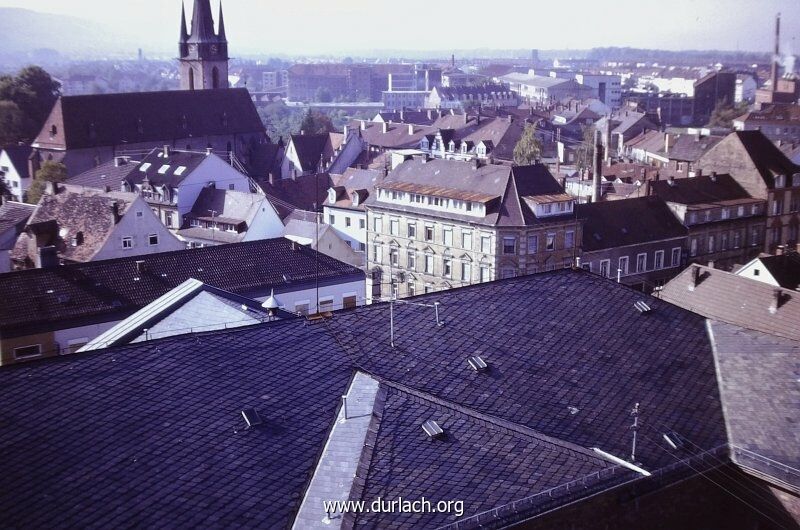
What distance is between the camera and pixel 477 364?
1844 cm

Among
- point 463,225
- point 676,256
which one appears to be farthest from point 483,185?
point 676,256

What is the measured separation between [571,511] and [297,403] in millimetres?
5010

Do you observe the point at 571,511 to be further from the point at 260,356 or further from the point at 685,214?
the point at 685,214

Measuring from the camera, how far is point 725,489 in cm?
1714

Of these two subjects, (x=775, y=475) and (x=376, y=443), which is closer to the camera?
(x=376, y=443)

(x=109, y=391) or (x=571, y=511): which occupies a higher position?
(x=109, y=391)

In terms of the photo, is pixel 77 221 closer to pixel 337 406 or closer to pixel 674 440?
pixel 337 406

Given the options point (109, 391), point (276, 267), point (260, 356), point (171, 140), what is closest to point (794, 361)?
point (260, 356)

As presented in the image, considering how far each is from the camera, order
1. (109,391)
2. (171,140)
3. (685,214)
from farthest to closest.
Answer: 1. (171,140)
2. (685,214)
3. (109,391)

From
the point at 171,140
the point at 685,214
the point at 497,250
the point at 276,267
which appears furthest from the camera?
the point at 171,140

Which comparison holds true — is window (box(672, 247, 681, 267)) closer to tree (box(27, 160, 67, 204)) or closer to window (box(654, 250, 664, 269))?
Answer: window (box(654, 250, 664, 269))

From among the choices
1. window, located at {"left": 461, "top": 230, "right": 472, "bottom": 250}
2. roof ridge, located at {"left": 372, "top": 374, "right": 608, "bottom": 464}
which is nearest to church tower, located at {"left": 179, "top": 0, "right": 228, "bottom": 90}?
window, located at {"left": 461, "top": 230, "right": 472, "bottom": 250}

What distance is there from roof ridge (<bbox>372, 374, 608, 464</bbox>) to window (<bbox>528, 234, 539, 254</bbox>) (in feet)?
121

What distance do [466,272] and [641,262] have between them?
432 inches
